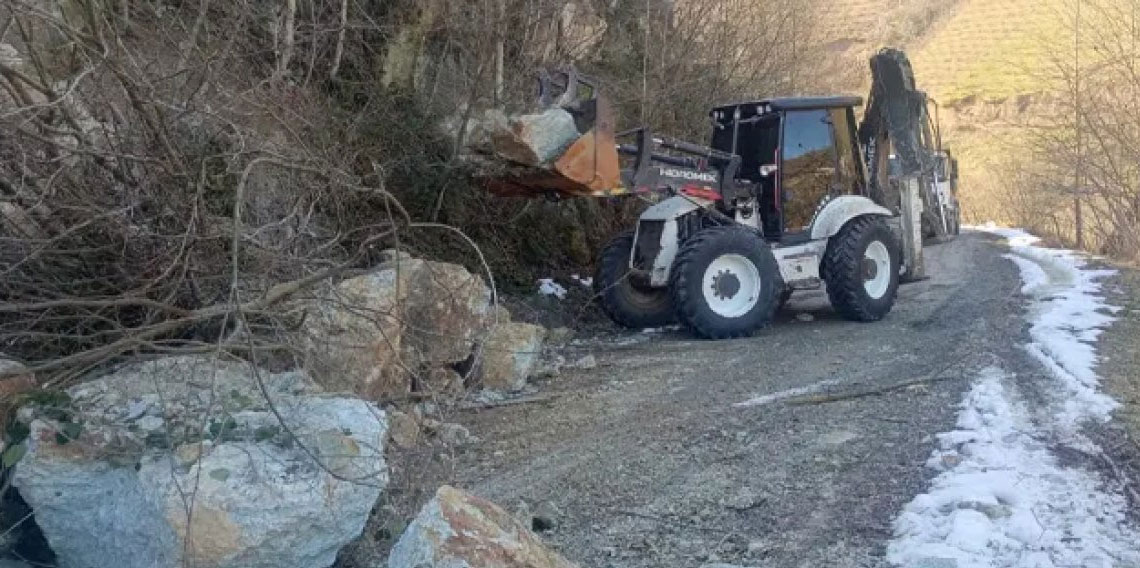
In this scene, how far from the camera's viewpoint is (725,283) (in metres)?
9.39

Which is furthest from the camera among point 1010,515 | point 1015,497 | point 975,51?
point 975,51

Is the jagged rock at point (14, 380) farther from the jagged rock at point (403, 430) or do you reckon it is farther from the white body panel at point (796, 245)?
the white body panel at point (796, 245)

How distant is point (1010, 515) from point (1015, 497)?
197 mm

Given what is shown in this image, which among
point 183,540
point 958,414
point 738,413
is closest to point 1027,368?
point 958,414

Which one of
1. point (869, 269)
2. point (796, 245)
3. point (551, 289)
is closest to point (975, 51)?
point (869, 269)

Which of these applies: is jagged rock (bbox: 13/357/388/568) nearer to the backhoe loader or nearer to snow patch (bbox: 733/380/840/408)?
snow patch (bbox: 733/380/840/408)

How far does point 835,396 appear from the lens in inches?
265

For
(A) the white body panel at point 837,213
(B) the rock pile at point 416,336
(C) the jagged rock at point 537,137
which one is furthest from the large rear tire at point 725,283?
(B) the rock pile at point 416,336

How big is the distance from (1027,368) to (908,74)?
5170mm

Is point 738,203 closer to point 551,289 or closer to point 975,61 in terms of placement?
point 551,289

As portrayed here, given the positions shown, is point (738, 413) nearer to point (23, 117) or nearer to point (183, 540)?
point (183, 540)

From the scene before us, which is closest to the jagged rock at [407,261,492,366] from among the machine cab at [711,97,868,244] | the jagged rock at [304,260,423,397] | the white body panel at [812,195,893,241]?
the jagged rock at [304,260,423,397]

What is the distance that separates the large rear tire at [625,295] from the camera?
10.1 metres

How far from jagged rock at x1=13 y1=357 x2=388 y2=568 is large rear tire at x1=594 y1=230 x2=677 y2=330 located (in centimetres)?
551
